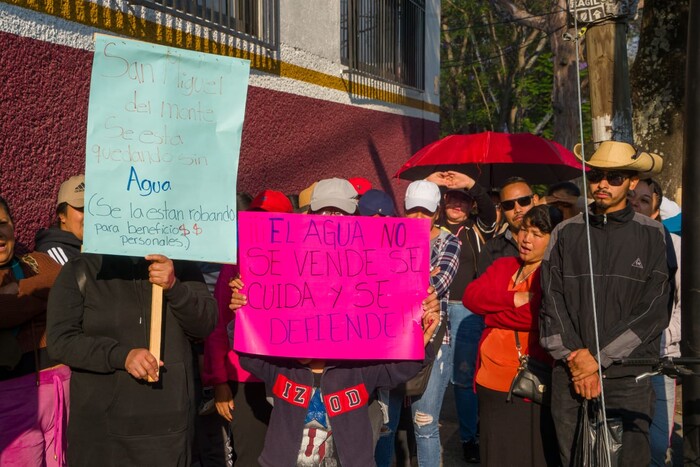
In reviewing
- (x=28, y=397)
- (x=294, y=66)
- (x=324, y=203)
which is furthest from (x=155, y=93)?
(x=294, y=66)

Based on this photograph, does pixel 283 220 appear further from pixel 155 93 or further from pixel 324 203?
pixel 155 93

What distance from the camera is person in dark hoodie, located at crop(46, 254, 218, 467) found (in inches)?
134

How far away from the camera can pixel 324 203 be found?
4.27 metres

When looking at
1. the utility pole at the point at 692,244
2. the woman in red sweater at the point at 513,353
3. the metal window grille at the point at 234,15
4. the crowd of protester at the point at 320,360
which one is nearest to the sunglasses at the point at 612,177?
the crowd of protester at the point at 320,360

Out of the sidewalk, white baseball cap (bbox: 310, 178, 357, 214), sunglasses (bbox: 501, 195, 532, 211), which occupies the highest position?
sunglasses (bbox: 501, 195, 532, 211)

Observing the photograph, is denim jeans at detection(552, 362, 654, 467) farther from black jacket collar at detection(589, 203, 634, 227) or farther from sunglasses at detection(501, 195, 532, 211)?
sunglasses at detection(501, 195, 532, 211)

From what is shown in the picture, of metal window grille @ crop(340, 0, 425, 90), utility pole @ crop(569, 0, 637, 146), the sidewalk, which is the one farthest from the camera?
metal window grille @ crop(340, 0, 425, 90)

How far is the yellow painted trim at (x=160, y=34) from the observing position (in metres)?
5.61

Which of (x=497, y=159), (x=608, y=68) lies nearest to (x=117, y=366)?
(x=497, y=159)

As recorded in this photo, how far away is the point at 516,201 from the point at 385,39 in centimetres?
690

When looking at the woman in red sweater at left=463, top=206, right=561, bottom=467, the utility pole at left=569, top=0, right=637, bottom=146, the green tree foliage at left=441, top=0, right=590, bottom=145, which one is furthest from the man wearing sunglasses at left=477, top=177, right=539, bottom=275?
the green tree foliage at left=441, top=0, right=590, bottom=145

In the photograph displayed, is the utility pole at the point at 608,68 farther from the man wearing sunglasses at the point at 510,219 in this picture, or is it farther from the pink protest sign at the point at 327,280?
the pink protest sign at the point at 327,280

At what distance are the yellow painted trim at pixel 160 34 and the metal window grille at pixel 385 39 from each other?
0.56 metres

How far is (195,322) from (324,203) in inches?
41.4
